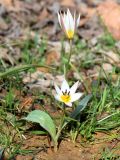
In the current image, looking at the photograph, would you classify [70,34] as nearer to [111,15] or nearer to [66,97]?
[66,97]

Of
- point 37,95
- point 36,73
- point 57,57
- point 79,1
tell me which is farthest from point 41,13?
point 37,95

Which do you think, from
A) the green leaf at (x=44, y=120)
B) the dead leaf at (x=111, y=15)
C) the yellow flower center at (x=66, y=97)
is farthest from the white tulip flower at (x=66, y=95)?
the dead leaf at (x=111, y=15)

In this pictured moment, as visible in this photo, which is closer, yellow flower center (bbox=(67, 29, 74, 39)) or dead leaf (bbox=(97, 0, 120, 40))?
yellow flower center (bbox=(67, 29, 74, 39))

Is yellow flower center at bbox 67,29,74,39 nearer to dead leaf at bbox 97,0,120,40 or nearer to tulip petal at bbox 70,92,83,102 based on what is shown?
tulip petal at bbox 70,92,83,102

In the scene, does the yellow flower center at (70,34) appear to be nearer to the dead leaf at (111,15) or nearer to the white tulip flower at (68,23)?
the white tulip flower at (68,23)

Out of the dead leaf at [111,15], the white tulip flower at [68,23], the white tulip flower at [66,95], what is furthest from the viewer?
the dead leaf at [111,15]

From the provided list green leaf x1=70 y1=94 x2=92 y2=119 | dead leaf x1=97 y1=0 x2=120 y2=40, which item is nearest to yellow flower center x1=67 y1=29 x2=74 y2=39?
green leaf x1=70 y1=94 x2=92 y2=119

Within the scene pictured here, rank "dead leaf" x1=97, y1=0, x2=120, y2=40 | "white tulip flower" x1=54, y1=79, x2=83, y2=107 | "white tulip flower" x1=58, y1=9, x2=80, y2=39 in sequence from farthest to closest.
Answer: "dead leaf" x1=97, y1=0, x2=120, y2=40
"white tulip flower" x1=58, y1=9, x2=80, y2=39
"white tulip flower" x1=54, y1=79, x2=83, y2=107

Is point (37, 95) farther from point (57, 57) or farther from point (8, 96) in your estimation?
point (57, 57)
